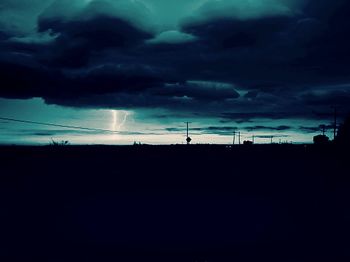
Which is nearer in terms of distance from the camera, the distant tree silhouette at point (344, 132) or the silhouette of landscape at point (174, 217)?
the silhouette of landscape at point (174, 217)

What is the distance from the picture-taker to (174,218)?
36.9ft

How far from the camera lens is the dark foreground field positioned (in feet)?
28.2

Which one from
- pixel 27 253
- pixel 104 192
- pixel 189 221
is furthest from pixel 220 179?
pixel 27 253

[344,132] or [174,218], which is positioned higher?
[344,132]

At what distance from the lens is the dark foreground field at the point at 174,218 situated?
8594 millimetres

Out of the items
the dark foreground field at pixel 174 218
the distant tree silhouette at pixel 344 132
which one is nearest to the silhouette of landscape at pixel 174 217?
the dark foreground field at pixel 174 218

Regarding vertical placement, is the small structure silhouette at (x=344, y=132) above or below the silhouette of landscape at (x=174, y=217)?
above

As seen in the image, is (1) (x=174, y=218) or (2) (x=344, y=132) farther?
(2) (x=344, y=132)

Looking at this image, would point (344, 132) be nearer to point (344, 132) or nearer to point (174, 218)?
point (344, 132)

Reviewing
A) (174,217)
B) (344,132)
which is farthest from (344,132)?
(174,217)

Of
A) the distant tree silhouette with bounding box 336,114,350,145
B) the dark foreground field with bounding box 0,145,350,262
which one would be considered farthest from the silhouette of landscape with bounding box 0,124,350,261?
the distant tree silhouette with bounding box 336,114,350,145

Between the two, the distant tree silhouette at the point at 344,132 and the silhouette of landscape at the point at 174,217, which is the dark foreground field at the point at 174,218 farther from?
the distant tree silhouette at the point at 344,132

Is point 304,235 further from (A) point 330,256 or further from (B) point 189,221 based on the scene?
(B) point 189,221

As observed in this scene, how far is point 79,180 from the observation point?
17.6 meters
